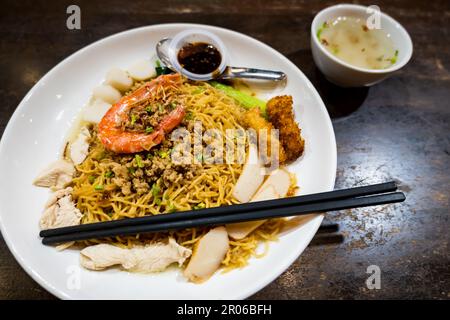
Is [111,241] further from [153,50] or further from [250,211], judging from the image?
[153,50]

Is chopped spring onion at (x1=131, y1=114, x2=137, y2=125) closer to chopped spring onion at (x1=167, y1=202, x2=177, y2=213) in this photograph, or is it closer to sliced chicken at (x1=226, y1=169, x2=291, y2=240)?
chopped spring onion at (x1=167, y1=202, x2=177, y2=213)

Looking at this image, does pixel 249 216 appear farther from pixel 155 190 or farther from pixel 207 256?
pixel 155 190

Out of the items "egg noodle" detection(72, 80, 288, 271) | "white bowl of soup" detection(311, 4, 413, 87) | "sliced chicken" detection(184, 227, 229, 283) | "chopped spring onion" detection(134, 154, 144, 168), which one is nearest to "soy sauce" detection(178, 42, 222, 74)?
"egg noodle" detection(72, 80, 288, 271)

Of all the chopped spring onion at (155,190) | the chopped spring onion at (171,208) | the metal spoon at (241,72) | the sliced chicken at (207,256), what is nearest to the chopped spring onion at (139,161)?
the chopped spring onion at (155,190)

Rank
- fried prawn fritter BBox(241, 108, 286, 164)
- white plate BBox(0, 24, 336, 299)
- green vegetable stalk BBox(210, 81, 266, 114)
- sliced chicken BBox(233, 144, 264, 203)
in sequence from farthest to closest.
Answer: green vegetable stalk BBox(210, 81, 266, 114)
fried prawn fritter BBox(241, 108, 286, 164)
sliced chicken BBox(233, 144, 264, 203)
white plate BBox(0, 24, 336, 299)

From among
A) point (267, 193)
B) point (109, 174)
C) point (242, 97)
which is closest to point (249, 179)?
point (267, 193)

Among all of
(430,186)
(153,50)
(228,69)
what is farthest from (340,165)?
(153,50)
